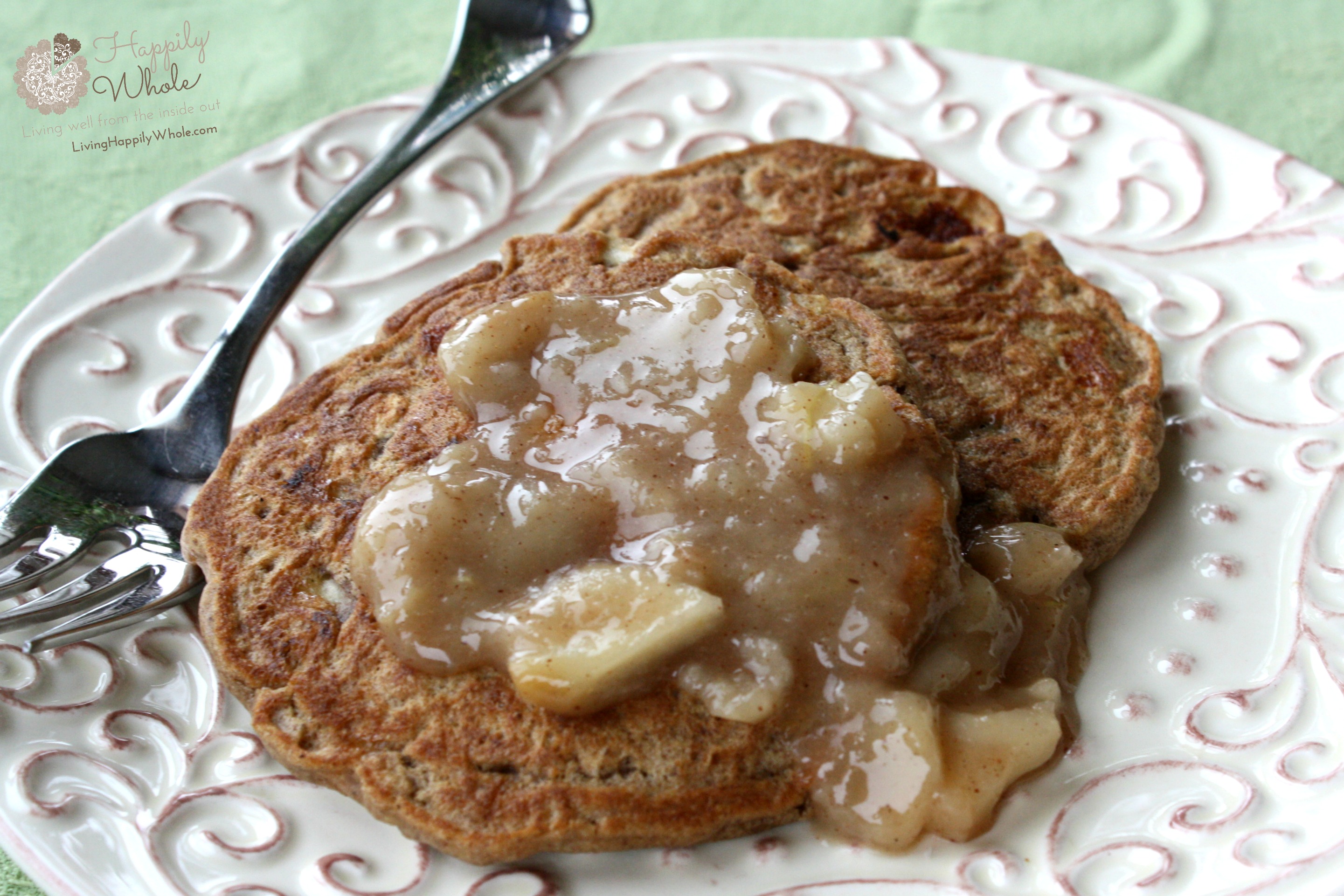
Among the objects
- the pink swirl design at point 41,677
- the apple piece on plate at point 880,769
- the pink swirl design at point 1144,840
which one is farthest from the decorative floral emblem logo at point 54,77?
the pink swirl design at point 1144,840

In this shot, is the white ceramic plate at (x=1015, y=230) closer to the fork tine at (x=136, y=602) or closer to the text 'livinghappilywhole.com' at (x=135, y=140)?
the fork tine at (x=136, y=602)

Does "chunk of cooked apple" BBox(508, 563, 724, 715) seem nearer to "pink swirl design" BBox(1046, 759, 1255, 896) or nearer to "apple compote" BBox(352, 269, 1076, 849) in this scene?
"apple compote" BBox(352, 269, 1076, 849)

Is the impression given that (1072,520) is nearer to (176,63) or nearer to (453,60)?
(453,60)

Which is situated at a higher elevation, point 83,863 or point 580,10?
point 580,10

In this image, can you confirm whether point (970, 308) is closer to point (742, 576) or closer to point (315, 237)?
point (742, 576)

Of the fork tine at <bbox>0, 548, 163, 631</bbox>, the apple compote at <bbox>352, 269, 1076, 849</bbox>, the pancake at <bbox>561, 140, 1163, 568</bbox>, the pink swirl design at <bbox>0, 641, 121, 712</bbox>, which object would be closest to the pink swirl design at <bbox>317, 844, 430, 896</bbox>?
the apple compote at <bbox>352, 269, 1076, 849</bbox>

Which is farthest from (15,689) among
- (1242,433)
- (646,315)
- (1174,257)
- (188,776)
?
(1174,257)
